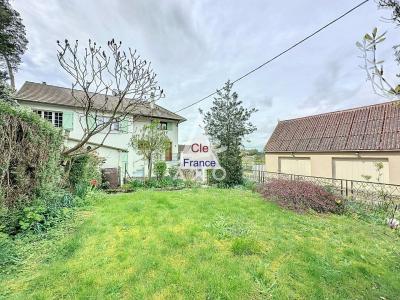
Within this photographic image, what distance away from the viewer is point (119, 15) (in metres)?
8.17

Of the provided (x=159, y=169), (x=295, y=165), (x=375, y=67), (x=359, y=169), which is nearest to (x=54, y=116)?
(x=159, y=169)

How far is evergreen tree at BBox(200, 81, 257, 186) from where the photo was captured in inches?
553

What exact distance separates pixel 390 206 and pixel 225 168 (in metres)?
7.90

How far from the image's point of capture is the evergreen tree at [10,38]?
47.0 ft

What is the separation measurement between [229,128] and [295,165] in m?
6.60

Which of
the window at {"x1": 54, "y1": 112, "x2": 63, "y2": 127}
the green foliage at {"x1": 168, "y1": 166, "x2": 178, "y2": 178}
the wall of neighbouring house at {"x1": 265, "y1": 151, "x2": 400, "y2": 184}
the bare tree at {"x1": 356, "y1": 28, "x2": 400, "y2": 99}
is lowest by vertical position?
the green foliage at {"x1": 168, "y1": 166, "x2": 178, "y2": 178}

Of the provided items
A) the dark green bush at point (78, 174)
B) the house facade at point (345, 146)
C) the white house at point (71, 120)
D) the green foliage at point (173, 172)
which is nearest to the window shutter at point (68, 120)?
the white house at point (71, 120)

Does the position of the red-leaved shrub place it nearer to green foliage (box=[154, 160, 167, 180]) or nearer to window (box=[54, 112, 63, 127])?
green foliage (box=[154, 160, 167, 180])

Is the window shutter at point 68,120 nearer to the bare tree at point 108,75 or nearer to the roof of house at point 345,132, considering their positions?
the bare tree at point 108,75

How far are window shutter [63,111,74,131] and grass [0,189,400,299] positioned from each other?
13444mm

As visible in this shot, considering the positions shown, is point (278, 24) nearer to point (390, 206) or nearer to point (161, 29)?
point (161, 29)

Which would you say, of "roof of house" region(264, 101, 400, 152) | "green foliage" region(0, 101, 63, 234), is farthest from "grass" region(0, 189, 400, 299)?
"roof of house" region(264, 101, 400, 152)

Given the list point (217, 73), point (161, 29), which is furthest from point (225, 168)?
point (161, 29)

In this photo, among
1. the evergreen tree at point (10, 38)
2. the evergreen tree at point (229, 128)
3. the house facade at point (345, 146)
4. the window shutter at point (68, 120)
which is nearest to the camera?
the house facade at point (345, 146)
